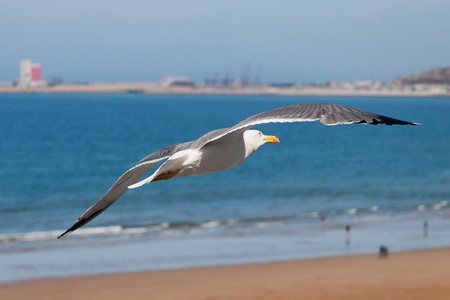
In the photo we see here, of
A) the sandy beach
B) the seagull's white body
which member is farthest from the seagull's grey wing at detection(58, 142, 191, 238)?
the sandy beach

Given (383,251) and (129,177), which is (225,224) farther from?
(129,177)

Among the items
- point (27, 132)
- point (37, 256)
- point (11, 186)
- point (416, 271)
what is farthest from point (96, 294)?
point (27, 132)

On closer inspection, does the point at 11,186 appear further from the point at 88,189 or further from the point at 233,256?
the point at 233,256

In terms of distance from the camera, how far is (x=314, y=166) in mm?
54625

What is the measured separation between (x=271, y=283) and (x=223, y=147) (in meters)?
11.0

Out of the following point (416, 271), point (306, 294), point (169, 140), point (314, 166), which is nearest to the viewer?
point (306, 294)

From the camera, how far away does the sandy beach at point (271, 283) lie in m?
16.5

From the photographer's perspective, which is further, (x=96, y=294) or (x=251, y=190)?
(x=251, y=190)

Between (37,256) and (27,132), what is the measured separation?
67764 mm

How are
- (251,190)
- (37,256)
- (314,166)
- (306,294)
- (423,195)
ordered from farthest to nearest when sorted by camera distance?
(314,166), (251,190), (423,195), (37,256), (306,294)

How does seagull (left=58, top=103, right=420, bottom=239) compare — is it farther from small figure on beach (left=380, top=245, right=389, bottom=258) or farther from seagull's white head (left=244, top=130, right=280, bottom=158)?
→ small figure on beach (left=380, top=245, right=389, bottom=258)

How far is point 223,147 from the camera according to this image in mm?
7184

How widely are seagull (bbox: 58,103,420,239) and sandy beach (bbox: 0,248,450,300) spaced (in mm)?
9504

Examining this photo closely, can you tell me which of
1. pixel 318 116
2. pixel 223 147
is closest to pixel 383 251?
pixel 223 147
